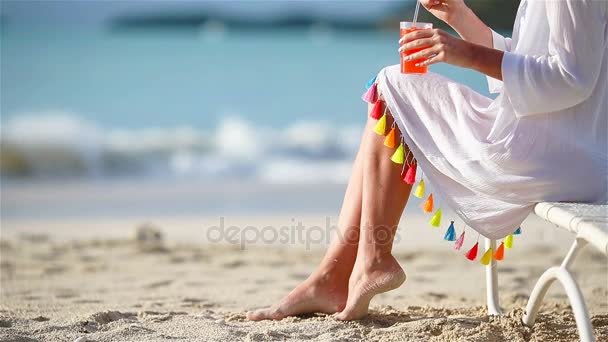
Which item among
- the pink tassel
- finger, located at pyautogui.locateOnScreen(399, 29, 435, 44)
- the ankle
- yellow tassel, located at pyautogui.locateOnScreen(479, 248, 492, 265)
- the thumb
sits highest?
the thumb

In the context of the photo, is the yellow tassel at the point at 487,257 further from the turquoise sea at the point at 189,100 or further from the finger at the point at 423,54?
the turquoise sea at the point at 189,100

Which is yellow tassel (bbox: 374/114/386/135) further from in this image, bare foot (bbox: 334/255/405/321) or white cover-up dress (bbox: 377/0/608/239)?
bare foot (bbox: 334/255/405/321)

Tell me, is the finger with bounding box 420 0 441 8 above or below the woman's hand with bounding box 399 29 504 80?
above

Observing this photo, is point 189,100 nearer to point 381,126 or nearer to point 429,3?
point 429,3

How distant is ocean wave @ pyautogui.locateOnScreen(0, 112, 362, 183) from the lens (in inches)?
319

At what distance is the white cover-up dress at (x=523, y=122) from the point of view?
2.13 metres

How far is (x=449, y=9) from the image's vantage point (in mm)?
2594

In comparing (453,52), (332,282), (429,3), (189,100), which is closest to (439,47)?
(453,52)

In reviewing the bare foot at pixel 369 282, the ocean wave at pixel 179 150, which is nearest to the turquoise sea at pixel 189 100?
the ocean wave at pixel 179 150

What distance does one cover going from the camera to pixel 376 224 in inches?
95.3

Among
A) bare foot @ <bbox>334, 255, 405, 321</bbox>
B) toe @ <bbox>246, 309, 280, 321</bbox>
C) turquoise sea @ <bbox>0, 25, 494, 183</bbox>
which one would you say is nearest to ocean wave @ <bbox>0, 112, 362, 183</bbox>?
turquoise sea @ <bbox>0, 25, 494, 183</bbox>

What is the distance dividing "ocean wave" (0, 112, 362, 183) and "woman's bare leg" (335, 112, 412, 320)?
194 inches

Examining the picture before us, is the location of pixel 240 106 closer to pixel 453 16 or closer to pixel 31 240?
pixel 31 240

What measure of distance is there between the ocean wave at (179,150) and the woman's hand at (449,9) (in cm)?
481
